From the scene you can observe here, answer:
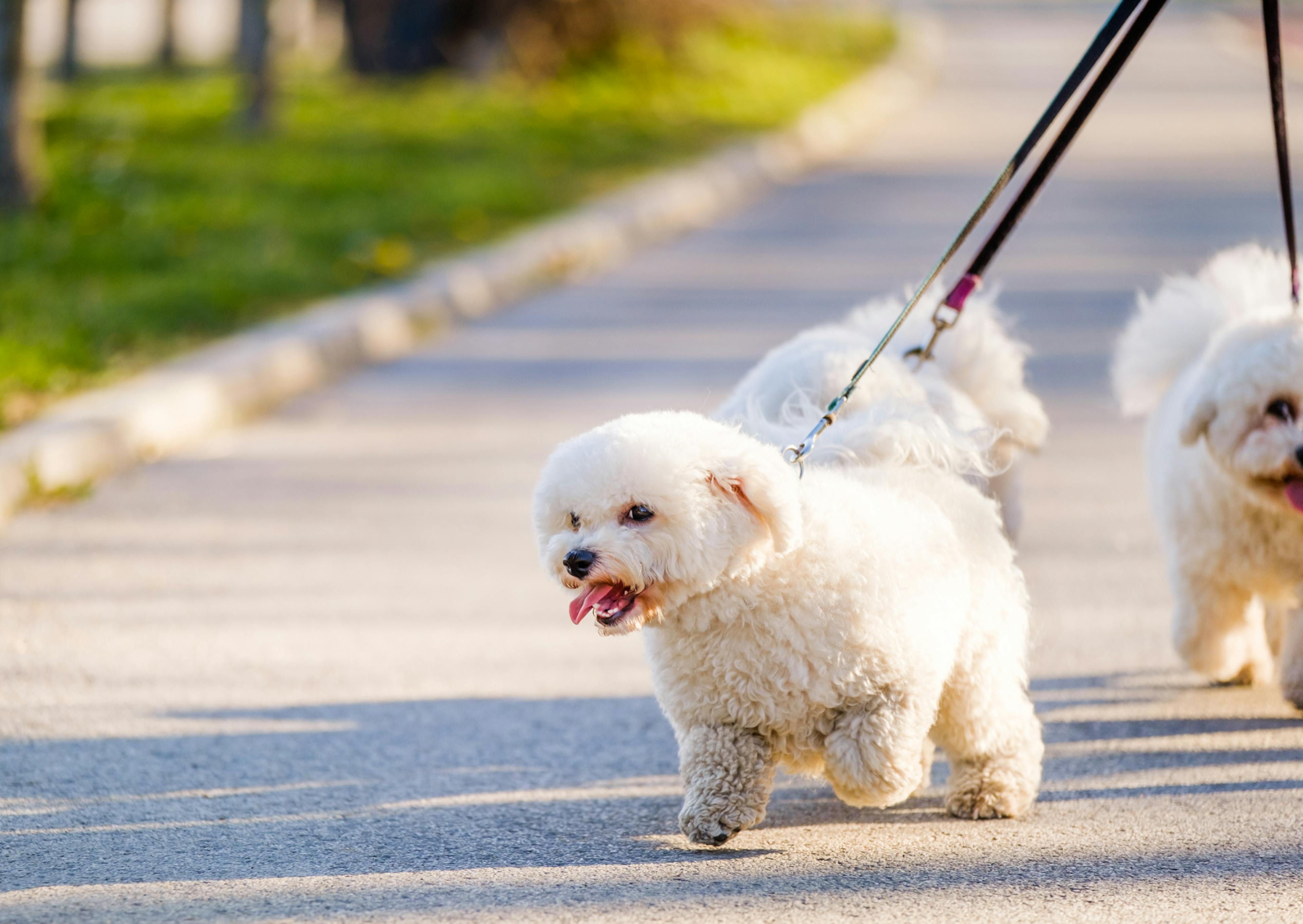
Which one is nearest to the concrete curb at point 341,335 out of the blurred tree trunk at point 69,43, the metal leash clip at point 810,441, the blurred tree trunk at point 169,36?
the metal leash clip at point 810,441

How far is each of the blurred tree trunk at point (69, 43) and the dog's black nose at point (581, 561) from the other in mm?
19792

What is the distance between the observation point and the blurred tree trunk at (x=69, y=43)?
2103 centimetres

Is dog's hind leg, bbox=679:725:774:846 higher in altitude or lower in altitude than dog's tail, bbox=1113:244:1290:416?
lower

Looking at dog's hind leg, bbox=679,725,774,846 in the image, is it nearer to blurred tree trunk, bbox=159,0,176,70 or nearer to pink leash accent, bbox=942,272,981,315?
pink leash accent, bbox=942,272,981,315

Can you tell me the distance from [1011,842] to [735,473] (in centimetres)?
99

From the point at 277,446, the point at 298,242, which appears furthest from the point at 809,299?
the point at 277,446

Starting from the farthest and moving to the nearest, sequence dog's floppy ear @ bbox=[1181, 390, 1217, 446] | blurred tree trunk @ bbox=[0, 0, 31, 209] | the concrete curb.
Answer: blurred tree trunk @ bbox=[0, 0, 31, 209] < the concrete curb < dog's floppy ear @ bbox=[1181, 390, 1217, 446]

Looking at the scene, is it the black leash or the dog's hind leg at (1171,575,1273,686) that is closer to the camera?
the black leash

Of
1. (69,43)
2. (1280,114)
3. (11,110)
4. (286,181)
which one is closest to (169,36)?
(69,43)

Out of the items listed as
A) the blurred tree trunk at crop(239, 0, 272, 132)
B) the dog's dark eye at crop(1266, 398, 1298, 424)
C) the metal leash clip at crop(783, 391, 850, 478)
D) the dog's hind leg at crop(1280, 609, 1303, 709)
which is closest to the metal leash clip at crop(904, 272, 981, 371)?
the metal leash clip at crop(783, 391, 850, 478)

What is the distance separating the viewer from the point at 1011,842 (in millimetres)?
3438

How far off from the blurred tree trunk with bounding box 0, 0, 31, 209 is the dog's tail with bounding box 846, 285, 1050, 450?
823cm

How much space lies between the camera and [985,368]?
4195 millimetres

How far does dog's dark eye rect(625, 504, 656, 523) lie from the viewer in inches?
123
